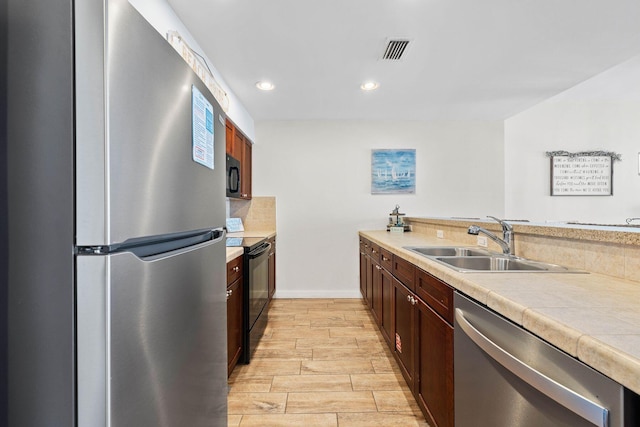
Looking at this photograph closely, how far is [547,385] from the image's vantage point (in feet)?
2.16

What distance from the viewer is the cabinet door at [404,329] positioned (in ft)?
5.61

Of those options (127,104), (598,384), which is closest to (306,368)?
(598,384)

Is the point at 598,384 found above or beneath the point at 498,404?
above

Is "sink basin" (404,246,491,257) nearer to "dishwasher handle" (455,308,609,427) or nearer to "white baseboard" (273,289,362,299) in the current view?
"dishwasher handle" (455,308,609,427)

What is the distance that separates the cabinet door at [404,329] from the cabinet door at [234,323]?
107 centimetres

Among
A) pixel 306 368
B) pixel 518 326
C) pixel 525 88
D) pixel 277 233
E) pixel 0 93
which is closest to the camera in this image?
pixel 0 93

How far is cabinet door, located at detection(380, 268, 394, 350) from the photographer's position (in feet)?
7.27

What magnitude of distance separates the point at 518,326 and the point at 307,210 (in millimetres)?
3348

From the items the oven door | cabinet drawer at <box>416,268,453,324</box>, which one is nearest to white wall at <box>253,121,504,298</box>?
the oven door

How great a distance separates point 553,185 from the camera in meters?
4.08

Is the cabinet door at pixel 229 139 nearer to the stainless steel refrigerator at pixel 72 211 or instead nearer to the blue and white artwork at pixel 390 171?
the blue and white artwork at pixel 390 171

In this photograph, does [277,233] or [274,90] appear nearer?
[274,90]

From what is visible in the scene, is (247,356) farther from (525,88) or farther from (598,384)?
(525,88)

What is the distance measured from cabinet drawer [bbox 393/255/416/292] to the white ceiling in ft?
5.07
